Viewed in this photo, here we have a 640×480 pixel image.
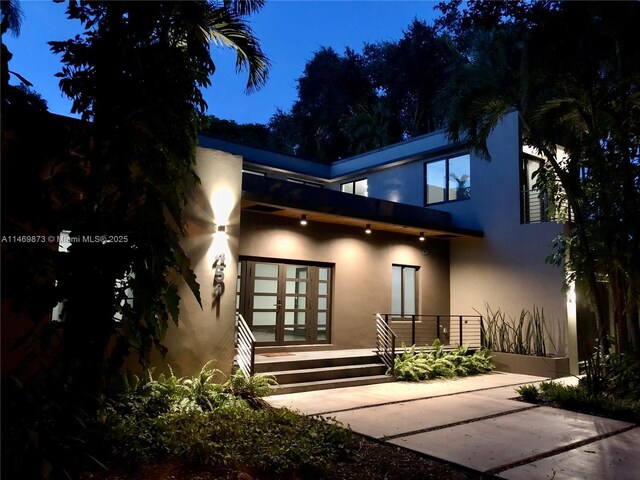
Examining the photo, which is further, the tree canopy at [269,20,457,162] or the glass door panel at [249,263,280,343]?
the tree canopy at [269,20,457,162]

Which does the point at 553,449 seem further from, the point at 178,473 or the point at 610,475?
the point at 178,473

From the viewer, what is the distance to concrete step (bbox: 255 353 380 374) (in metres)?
8.39

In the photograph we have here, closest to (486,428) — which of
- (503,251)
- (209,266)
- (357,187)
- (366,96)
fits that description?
(209,266)

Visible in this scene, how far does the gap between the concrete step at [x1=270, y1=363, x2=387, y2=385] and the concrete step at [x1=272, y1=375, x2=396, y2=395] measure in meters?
0.09

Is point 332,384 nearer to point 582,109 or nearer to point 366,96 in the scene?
point 582,109

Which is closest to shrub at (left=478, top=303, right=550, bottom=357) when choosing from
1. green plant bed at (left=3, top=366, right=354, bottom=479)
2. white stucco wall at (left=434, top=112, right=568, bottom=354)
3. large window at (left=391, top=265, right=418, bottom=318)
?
white stucco wall at (left=434, top=112, right=568, bottom=354)

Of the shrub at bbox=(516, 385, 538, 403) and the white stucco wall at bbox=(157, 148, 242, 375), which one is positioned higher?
the white stucco wall at bbox=(157, 148, 242, 375)

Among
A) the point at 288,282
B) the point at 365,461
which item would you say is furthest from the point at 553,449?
the point at 288,282

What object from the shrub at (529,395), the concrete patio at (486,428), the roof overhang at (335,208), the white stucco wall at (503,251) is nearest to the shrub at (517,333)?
the white stucco wall at (503,251)

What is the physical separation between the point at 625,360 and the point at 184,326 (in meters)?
7.13

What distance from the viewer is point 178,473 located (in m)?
4.19

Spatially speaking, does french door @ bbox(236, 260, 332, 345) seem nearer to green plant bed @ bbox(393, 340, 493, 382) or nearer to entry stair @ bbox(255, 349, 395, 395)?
entry stair @ bbox(255, 349, 395, 395)

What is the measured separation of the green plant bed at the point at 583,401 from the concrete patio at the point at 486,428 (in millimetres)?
268

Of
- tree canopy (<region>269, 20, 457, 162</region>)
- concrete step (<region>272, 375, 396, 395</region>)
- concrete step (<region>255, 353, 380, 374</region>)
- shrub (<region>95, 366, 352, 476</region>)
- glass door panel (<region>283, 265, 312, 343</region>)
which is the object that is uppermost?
tree canopy (<region>269, 20, 457, 162</region>)
